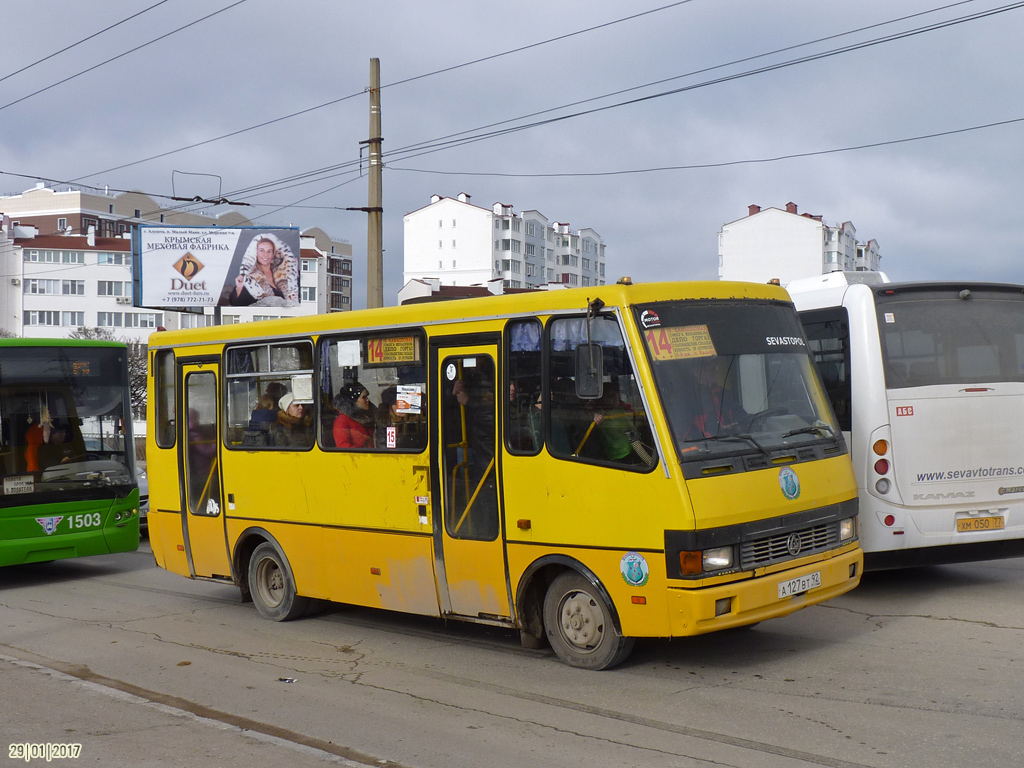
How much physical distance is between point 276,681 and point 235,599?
3958 millimetres

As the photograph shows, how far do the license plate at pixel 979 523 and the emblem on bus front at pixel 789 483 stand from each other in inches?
110

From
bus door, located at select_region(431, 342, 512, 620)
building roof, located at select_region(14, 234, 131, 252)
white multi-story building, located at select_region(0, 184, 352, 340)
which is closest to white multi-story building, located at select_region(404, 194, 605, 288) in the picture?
white multi-story building, located at select_region(0, 184, 352, 340)

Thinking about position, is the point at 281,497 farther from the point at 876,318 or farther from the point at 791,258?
the point at 791,258

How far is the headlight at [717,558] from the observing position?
259 inches

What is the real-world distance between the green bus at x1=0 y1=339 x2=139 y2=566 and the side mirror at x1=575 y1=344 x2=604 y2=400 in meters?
8.50

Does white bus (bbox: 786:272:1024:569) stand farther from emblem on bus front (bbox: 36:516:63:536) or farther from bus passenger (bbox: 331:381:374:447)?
emblem on bus front (bbox: 36:516:63:536)

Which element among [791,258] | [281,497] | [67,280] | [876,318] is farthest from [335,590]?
[67,280]

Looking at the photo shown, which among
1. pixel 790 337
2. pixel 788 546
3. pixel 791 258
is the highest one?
pixel 791 258

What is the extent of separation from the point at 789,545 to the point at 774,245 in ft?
267

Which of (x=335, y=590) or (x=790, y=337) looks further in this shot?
(x=335, y=590)

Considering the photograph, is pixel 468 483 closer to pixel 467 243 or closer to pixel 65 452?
pixel 65 452

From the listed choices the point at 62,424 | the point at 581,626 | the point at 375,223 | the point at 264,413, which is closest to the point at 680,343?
the point at 581,626

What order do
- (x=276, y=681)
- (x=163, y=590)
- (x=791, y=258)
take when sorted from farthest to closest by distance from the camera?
(x=791, y=258), (x=163, y=590), (x=276, y=681)

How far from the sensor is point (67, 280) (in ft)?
323
